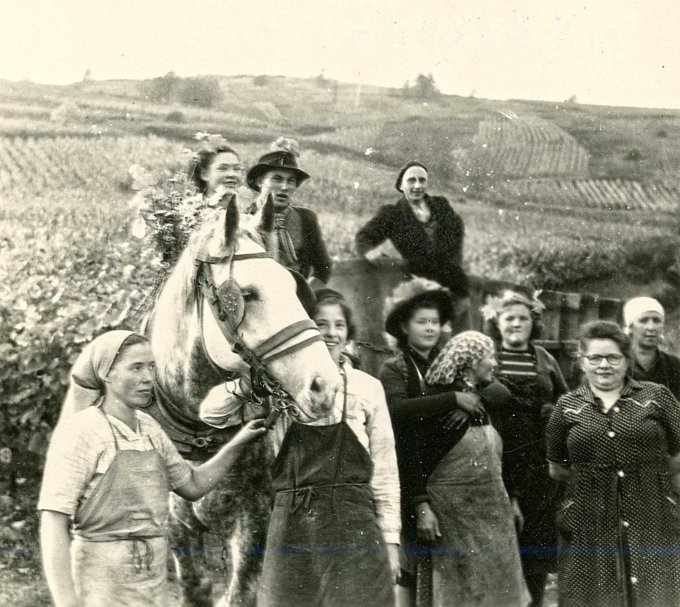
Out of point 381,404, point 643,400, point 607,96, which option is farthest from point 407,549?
point 607,96

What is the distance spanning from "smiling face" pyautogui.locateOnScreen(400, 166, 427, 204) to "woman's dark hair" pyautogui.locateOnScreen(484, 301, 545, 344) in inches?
30.9

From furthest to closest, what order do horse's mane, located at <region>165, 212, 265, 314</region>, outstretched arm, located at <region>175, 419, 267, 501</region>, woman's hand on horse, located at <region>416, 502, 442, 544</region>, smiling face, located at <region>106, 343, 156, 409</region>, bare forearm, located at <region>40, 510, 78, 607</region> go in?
1. woman's hand on horse, located at <region>416, 502, 442, 544</region>
2. outstretched arm, located at <region>175, 419, 267, 501</region>
3. horse's mane, located at <region>165, 212, 265, 314</region>
4. smiling face, located at <region>106, 343, 156, 409</region>
5. bare forearm, located at <region>40, 510, 78, 607</region>

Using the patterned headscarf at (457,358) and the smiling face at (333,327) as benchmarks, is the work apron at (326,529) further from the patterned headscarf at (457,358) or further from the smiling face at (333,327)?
the patterned headscarf at (457,358)

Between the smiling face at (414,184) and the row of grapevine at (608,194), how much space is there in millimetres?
511

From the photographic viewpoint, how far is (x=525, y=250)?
554cm

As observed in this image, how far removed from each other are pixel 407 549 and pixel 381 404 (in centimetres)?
82

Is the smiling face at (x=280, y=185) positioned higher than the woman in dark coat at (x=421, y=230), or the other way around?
the smiling face at (x=280, y=185)

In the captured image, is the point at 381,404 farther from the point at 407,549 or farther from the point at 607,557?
the point at 607,557

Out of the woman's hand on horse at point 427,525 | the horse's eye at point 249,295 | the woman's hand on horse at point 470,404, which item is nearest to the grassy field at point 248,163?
the woman's hand on horse at point 470,404

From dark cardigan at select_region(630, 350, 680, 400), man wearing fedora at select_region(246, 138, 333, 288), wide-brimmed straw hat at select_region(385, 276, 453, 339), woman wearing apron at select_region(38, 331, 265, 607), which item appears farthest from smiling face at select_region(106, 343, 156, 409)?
dark cardigan at select_region(630, 350, 680, 400)

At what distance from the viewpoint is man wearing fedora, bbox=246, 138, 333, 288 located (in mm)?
5297

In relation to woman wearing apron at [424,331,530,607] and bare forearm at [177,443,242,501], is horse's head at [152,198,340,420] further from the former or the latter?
woman wearing apron at [424,331,530,607]

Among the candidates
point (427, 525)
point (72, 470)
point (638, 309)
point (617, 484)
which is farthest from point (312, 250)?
point (617, 484)

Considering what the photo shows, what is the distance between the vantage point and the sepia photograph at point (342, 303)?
15.2 ft
